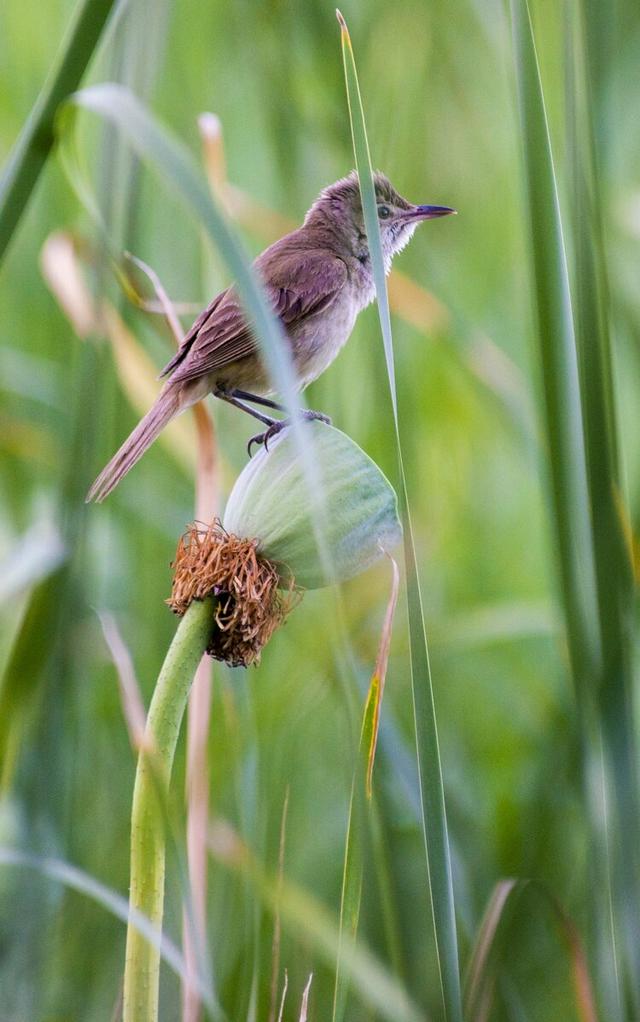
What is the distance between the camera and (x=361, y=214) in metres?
1.14

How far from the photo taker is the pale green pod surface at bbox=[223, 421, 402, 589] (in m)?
0.65

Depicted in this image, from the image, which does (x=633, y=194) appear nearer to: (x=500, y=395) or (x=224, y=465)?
(x=500, y=395)

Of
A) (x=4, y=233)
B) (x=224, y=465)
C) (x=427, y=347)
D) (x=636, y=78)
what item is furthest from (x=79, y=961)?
(x=636, y=78)

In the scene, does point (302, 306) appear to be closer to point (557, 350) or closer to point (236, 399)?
point (236, 399)

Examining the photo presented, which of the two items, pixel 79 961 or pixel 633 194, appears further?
pixel 633 194

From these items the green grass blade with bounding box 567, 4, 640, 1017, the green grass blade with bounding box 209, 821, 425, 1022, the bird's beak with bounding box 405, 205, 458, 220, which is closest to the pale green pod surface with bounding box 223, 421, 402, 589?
the green grass blade with bounding box 567, 4, 640, 1017

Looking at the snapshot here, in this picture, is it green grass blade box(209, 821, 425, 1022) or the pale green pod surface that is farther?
green grass blade box(209, 821, 425, 1022)

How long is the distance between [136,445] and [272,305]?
0.35 m

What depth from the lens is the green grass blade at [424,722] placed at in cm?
59

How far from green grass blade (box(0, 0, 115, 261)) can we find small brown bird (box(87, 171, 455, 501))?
0.70 ft

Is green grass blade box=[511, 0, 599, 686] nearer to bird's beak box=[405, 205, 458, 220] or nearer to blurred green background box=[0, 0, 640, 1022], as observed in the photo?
blurred green background box=[0, 0, 640, 1022]

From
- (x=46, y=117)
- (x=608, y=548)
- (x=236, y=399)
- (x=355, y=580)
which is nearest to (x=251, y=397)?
(x=236, y=399)

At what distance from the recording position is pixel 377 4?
1743 mm

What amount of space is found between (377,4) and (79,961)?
1489 millimetres
